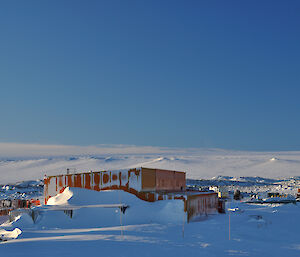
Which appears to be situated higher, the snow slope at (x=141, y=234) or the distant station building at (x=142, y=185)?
the distant station building at (x=142, y=185)

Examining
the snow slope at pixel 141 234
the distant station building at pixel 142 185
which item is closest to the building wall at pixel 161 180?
the distant station building at pixel 142 185

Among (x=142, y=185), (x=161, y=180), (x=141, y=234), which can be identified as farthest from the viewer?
(x=161, y=180)

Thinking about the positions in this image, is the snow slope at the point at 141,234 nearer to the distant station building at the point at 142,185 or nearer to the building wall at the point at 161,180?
the distant station building at the point at 142,185

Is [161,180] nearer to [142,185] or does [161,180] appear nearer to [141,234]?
[142,185]

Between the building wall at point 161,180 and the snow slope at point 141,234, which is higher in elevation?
the building wall at point 161,180

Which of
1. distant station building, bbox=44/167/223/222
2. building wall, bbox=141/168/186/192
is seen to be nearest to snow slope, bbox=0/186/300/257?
distant station building, bbox=44/167/223/222

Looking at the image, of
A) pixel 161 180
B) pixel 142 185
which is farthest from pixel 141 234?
pixel 161 180

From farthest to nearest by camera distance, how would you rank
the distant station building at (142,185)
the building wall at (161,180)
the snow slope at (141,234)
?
the building wall at (161,180), the distant station building at (142,185), the snow slope at (141,234)

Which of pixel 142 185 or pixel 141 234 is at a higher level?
pixel 142 185

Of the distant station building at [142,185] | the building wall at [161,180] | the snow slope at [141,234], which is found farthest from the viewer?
the building wall at [161,180]

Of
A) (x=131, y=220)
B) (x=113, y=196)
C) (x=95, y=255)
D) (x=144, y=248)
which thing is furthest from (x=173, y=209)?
(x=95, y=255)

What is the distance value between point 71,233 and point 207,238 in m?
7.22

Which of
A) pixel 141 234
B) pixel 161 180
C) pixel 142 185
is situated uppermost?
pixel 161 180

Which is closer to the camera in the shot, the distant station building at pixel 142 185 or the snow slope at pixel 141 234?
the snow slope at pixel 141 234
